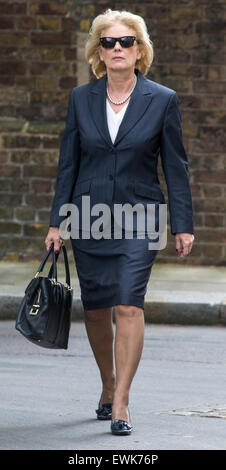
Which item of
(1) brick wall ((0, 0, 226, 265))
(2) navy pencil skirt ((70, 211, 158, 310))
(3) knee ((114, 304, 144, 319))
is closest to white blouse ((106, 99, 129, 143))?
(2) navy pencil skirt ((70, 211, 158, 310))

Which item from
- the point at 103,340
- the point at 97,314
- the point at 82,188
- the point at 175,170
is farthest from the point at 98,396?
the point at 175,170

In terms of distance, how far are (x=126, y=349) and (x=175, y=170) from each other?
90 cm

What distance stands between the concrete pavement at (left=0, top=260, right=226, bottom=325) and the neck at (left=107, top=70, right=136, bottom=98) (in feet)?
14.2

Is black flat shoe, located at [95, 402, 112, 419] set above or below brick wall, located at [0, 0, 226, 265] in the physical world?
below

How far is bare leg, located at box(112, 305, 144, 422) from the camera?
212 inches

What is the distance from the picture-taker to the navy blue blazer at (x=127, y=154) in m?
5.54

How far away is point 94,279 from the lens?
5.60m

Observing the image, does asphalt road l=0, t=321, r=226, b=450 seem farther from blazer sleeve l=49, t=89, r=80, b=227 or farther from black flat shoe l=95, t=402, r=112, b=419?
blazer sleeve l=49, t=89, r=80, b=227

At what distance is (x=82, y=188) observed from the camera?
222 inches

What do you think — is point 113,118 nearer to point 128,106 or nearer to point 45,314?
point 128,106

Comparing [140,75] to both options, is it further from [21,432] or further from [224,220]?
[224,220]

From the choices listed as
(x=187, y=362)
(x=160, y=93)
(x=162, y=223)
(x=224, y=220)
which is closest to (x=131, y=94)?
(x=160, y=93)

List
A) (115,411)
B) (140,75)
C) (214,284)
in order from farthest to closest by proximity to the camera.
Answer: (214,284)
(140,75)
(115,411)
